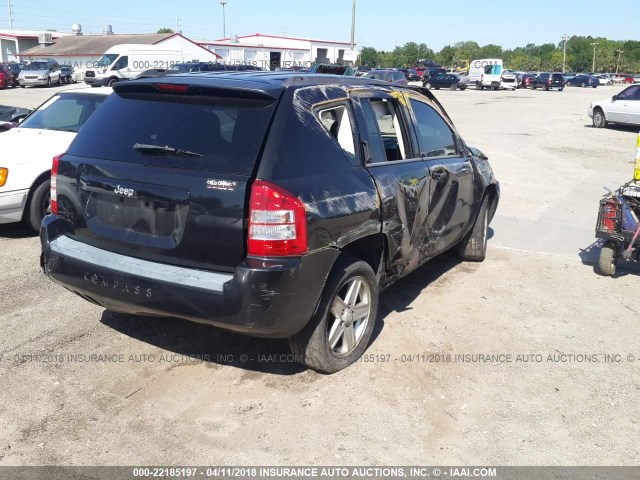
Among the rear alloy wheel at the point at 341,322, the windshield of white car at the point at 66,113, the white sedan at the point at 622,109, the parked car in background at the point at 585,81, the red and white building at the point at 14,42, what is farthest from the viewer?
the red and white building at the point at 14,42

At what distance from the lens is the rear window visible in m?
3.71

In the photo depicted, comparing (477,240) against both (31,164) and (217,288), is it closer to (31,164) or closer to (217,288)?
(217,288)

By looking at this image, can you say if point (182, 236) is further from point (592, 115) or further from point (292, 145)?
point (592, 115)

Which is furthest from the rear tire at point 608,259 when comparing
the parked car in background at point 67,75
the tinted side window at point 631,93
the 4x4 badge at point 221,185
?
the parked car in background at point 67,75

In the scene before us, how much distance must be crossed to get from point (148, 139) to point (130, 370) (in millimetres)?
1506

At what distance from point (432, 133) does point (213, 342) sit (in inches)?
98.9

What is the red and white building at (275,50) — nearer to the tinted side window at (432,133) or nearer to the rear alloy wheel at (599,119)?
the rear alloy wheel at (599,119)

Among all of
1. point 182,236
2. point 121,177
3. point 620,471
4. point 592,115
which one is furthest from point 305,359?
point 592,115

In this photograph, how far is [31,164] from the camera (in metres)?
7.10

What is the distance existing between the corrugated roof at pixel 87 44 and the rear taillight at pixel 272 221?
5860cm

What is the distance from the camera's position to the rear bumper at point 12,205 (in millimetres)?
6887

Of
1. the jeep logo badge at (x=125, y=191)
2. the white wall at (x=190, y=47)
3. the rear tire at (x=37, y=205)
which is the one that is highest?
the white wall at (x=190, y=47)

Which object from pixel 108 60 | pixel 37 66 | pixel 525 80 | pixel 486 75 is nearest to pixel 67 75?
pixel 37 66

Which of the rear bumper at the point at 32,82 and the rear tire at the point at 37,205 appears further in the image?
the rear bumper at the point at 32,82
